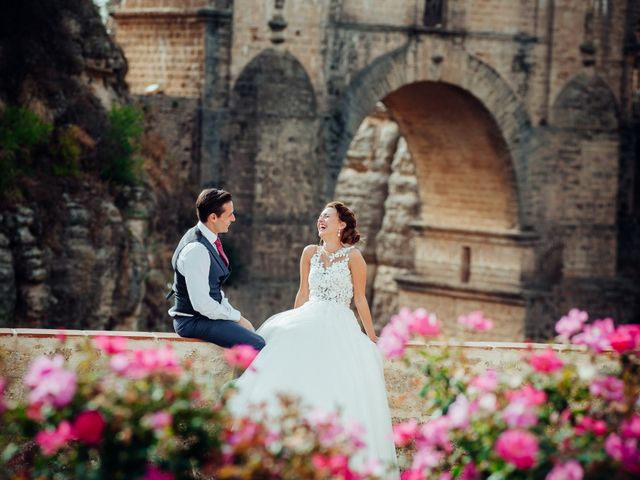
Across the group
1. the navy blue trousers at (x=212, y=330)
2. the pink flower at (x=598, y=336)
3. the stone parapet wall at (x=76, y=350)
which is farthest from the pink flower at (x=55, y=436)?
the navy blue trousers at (x=212, y=330)

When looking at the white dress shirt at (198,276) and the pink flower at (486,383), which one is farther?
the white dress shirt at (198,276)

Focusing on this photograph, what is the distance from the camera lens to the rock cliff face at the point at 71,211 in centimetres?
2028

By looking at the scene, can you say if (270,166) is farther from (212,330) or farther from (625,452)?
(625,452)

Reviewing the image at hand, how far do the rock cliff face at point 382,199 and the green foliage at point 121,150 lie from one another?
17213 mm

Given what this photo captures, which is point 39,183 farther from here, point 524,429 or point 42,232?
point 524,429

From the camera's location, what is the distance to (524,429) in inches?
281

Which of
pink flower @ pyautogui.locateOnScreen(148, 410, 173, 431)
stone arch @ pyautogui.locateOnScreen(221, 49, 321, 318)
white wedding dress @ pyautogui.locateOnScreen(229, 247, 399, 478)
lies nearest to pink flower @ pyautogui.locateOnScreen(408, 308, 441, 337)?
white wedding dress @ pyautogui.locateOnScreen(229, 247, 399, 478)

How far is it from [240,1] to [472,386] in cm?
2096

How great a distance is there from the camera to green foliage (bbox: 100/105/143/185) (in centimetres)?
2289

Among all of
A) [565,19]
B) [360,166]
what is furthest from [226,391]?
[360,166]

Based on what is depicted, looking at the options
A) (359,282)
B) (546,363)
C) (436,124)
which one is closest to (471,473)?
(546,363)

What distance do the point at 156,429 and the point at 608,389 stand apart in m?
1.94

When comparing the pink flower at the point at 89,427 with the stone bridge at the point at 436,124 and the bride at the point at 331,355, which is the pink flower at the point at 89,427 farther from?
the stone bridge at the point at 436,124

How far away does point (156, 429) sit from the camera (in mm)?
6910
